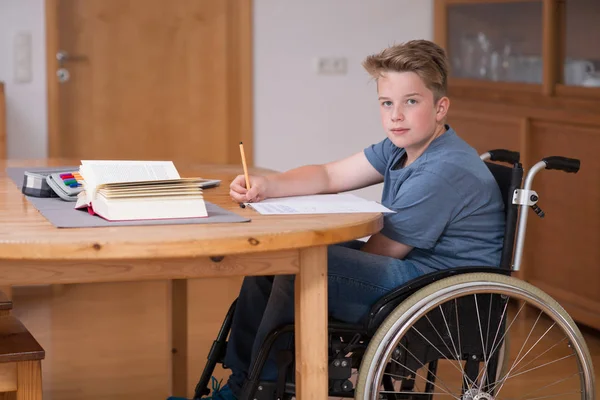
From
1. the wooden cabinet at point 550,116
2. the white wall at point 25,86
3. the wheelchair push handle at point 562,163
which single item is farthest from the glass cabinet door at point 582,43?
the white wall at point 25,86

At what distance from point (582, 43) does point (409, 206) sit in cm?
207

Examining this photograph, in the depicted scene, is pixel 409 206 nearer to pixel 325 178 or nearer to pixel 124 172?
pixel 325 178

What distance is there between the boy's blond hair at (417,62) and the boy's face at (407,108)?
14 mm

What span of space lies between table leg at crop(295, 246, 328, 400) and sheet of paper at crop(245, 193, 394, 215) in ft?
0.46

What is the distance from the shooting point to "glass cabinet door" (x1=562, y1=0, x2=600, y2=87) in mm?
3904

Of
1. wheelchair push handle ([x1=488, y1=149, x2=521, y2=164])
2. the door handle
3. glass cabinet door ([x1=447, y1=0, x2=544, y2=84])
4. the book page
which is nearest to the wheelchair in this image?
wheelchair push handle ([x1=488, y1=149, x2=521, y2=164])

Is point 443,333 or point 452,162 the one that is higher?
point 452,162

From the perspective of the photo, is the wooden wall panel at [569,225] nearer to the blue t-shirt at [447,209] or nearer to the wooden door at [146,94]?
the wooden door at [146,94]

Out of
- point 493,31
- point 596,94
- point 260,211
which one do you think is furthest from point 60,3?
point 260,211

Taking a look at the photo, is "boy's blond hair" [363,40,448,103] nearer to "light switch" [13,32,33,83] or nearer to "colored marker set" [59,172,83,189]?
"colored marker set" [59,172,83,189]

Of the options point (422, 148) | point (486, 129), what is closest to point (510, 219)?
point (422, 148)

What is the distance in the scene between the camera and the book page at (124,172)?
2086 millimetres

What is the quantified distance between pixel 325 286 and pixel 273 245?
220 mm

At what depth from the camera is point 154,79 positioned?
495cm
